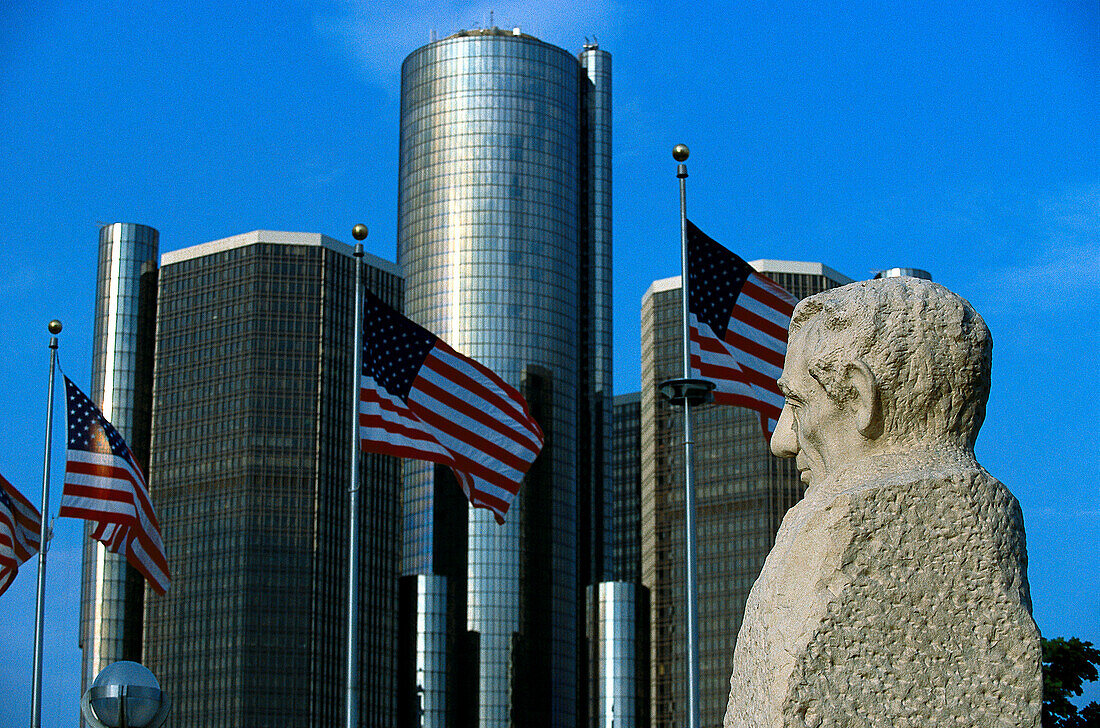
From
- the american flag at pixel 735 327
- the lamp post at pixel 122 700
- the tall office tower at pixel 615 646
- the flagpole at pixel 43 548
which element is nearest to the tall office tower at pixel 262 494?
the tall office tower at pixel 615 646

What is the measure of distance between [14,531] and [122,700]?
1160 cm

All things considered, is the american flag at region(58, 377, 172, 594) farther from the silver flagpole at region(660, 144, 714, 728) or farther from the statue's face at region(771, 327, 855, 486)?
the statue's face at region(771, 327, 855, 486)

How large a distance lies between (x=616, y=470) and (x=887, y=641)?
140212 millimetres

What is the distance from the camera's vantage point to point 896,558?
15.1 ft

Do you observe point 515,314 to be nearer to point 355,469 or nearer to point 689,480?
point 355,469

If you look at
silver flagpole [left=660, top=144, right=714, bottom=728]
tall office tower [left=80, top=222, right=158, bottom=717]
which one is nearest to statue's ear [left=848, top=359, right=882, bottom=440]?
silver flagpole [left=660, top=144, right=714, bottom=728]

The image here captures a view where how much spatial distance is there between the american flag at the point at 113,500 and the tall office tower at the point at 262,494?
8868 cm

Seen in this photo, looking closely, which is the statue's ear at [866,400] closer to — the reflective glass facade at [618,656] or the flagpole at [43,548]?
the flagpole at [43,548]

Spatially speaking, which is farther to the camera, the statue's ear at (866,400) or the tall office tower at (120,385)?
the tall office tower at (120,385)

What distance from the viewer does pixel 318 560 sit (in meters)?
116

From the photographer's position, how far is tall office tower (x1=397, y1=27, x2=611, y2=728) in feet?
419

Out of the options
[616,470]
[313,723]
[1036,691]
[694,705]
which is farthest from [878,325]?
[616,470]

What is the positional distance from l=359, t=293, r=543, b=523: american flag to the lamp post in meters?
5.83

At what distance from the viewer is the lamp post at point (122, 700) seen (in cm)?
1450
